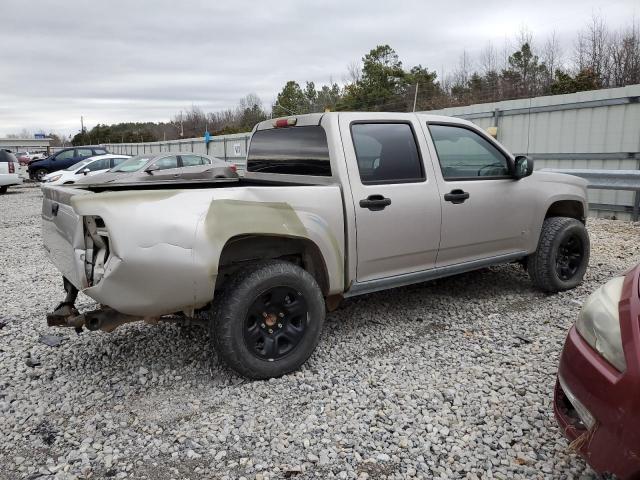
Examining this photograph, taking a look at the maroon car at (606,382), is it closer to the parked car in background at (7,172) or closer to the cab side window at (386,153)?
the cab side window at (386,153)

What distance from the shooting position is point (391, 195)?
152 inches

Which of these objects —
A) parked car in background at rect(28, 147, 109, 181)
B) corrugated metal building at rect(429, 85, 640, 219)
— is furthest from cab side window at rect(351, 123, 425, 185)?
parked car in background at rect(28, 147, 109, 181)

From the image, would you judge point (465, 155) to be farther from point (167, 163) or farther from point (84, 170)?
point (84, 170)

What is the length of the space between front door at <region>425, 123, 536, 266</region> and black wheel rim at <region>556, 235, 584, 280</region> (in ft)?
1.79

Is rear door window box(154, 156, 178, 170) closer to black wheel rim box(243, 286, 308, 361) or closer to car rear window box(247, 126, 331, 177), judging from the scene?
car rear window box(247, 126, 331, 177)

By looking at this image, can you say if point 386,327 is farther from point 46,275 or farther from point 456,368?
point 46,275

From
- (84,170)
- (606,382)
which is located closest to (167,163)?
(84,170)

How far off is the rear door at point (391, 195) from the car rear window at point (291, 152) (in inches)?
8.5

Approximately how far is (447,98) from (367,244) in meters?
23.0

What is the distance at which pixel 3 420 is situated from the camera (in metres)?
3.05

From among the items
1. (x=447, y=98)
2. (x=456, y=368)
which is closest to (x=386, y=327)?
(x=456, y=368)

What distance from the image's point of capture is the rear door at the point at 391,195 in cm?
377

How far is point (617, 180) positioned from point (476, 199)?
5.68m

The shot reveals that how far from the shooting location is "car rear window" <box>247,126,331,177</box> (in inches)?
154
